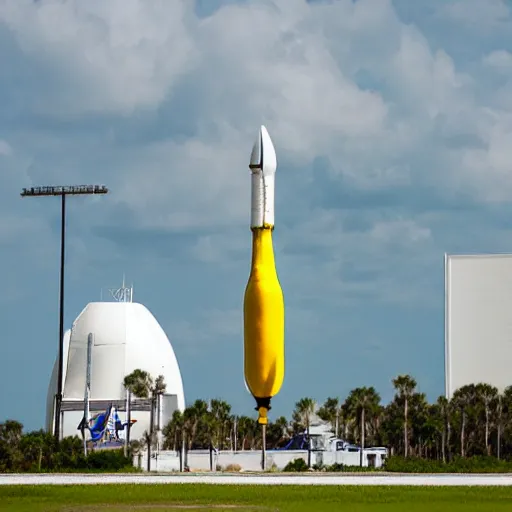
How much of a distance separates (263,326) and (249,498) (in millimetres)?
9423

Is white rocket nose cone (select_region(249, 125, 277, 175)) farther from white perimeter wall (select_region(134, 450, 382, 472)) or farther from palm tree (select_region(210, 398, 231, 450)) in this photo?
palm tree (select_region(210, 398, 231, 450))

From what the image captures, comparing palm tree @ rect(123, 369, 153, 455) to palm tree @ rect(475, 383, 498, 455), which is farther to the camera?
palm tree @ rect(123, 369, 153, 455)

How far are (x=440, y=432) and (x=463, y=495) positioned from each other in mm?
34731

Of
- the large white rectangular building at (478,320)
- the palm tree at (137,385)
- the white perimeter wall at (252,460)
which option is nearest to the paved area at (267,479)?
the white perimeter wall at (252,460)

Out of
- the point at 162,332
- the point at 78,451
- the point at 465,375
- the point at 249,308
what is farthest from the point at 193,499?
the point at 162,332

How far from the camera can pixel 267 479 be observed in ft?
185

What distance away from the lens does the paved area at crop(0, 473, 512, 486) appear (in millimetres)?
Answer: 52375

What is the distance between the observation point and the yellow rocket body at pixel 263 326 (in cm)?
3628

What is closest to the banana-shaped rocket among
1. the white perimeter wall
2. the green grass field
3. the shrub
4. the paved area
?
the green grass field

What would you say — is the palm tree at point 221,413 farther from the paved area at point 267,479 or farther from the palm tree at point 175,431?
the paved area at point 267,479

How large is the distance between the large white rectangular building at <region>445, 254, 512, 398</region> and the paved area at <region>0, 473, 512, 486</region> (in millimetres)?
23689

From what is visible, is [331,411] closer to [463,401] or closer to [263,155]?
[463,401]

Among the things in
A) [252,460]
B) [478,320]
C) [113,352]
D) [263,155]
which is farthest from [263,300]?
[113,352]

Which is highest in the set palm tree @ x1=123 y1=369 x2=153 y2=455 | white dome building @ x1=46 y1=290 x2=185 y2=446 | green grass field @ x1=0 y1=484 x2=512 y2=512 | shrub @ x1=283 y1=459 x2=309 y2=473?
white dome building @ x1=46 y1=290 x2=185 y2=446
